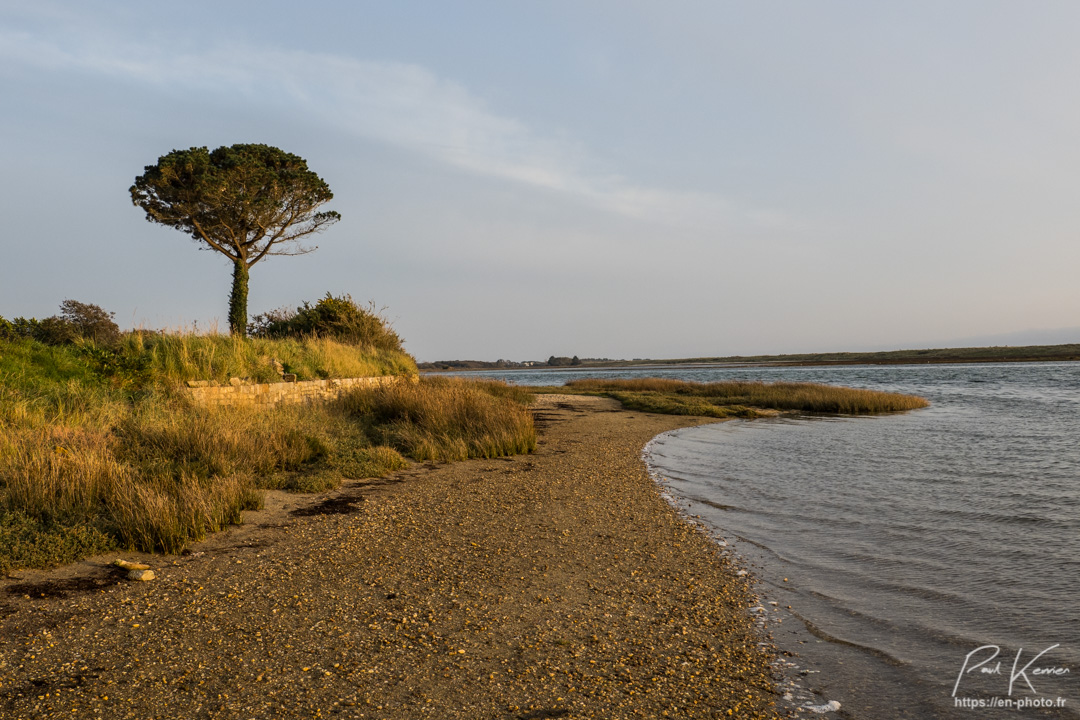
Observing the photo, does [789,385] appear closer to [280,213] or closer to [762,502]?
[762,502]

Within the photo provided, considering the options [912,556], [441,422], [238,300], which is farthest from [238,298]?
[912,556]

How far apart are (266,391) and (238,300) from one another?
14.0 m

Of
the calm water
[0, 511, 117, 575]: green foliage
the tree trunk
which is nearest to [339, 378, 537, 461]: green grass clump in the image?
the calm water

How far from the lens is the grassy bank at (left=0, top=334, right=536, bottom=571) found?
623 centimetres

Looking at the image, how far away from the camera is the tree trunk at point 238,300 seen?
25422 millimetres

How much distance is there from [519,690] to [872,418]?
23.2 m

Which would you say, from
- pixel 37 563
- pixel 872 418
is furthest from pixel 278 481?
pixel 872 418

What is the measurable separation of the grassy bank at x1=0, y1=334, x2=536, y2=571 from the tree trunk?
906 centimetres

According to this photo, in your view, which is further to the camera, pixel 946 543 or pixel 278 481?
pixel 278 481

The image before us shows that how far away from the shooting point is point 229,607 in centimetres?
480

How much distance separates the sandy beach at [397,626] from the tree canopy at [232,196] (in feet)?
72.2

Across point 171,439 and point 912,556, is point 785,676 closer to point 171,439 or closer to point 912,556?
point 912,556

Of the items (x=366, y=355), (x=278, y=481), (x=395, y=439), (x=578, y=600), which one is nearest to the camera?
(x=578, y=600)

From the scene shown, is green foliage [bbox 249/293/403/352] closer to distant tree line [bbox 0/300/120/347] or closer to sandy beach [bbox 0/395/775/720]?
distant tree line [bbox 0/300/120/347]
